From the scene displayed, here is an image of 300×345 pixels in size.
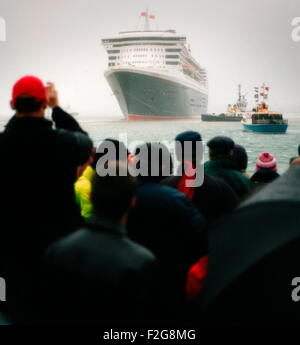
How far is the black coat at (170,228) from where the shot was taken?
6.46 feet

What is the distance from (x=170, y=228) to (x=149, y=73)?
50675 mm

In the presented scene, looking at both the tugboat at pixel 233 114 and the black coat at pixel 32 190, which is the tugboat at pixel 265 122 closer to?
the tugboat at pixel 233 114

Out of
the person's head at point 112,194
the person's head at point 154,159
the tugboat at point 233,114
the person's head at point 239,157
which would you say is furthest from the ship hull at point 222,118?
the person's head at point 112,194

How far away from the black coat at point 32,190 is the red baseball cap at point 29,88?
10 centimetres

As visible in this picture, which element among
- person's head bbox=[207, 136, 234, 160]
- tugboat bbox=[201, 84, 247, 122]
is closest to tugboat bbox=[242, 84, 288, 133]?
tugboat bbox=[201, 84, 247, 122]

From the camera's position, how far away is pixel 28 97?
1.97 meters

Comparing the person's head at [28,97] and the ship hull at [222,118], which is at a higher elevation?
the ship hull at [222,118]

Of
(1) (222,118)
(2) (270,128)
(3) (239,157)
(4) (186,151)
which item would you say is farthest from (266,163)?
(1) (222,118)

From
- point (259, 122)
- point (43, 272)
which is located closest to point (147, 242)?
point (43, 272)

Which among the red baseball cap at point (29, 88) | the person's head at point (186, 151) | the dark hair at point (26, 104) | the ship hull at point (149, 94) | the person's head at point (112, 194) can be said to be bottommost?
the person's head at point (112, 194)

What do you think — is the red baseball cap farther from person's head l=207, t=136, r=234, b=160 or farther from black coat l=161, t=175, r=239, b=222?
person's head l=207, t=136, r=234, b=160

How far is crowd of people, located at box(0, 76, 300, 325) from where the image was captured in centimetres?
140

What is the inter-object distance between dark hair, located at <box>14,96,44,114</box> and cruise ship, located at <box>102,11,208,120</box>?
162ft
